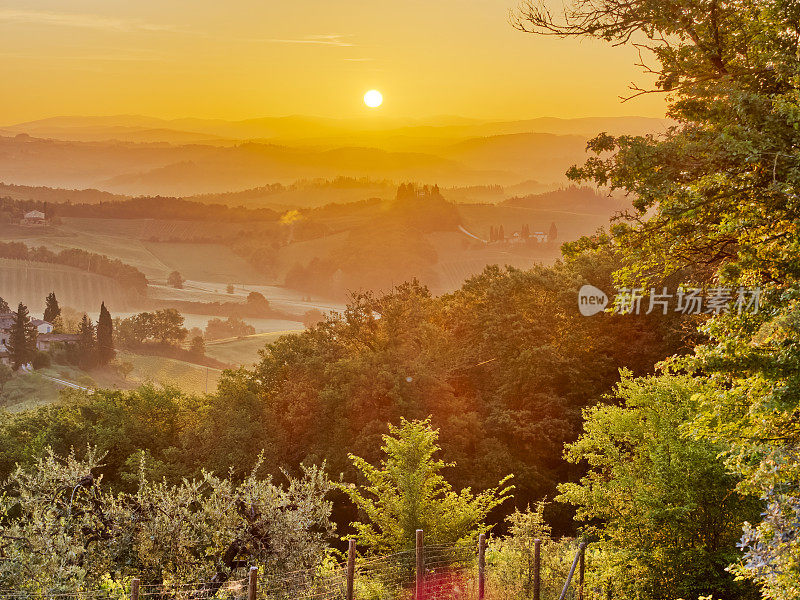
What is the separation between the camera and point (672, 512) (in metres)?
16.1

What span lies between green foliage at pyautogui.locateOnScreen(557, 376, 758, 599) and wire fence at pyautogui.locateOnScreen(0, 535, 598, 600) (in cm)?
127

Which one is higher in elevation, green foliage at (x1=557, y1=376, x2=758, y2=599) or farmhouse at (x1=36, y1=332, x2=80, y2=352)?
green foliage at (x1=557, y1=376, x2=758, y2=599)

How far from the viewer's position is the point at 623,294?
1276 cm

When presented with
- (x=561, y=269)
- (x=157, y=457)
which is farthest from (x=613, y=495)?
(x=561, y=269)

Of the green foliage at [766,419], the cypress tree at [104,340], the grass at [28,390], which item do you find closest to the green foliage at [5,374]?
the grass at [28,390]

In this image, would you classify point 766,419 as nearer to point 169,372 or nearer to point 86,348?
point 86,348

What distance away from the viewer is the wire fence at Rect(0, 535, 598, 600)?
1393 centimetres

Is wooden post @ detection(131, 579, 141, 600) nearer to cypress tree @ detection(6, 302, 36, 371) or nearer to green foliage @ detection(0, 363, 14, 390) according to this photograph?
green foliage @ detection(0, 363, 14, 390)

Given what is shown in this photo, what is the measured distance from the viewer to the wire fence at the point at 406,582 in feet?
45.7

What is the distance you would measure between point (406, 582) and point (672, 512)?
6.22 metres

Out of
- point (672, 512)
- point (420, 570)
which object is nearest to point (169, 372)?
point (420, 570)

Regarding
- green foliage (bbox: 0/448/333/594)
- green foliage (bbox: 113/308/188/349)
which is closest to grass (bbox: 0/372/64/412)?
green foliage (bbox: 113/308/188/349)

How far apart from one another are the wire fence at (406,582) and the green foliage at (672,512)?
1.27m

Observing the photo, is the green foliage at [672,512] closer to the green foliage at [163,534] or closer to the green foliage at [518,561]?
the green foliage at [518,561]
